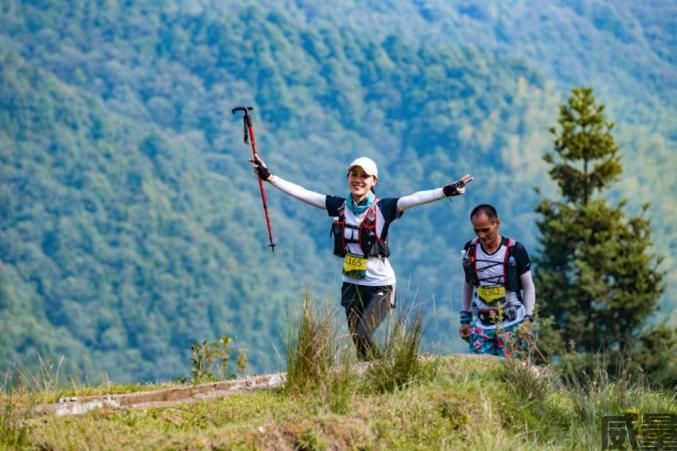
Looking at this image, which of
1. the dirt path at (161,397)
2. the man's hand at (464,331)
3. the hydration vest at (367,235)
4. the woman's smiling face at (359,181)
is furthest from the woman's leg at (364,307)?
the man's hand at (464,331)

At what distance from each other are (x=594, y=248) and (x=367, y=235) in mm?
28569

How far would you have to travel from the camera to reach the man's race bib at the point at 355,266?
1040 cm

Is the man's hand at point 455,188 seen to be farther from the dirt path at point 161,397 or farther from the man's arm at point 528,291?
the dirt path at point 161,397

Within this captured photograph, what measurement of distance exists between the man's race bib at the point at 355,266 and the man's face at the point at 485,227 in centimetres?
115

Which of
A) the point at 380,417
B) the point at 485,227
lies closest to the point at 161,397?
the point at 380,417

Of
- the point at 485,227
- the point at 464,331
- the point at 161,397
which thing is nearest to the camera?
the point at 161,397

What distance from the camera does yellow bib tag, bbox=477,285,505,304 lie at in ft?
36.9

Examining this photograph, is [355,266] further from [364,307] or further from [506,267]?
[506,267]

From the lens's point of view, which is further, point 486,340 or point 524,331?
point 486,340

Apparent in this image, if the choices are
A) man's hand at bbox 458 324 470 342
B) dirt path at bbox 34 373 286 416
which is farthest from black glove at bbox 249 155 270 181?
man's hand at bbox 458 324 470 342

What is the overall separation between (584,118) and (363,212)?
2909 cm

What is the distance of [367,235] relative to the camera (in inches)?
Result: 409

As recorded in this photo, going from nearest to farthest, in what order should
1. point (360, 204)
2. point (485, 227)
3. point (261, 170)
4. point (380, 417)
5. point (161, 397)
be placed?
1. point (380, 417)
2. point (161, 397)
3. point (360, 204)
4. point (261, 170)
5. point (485, 227)

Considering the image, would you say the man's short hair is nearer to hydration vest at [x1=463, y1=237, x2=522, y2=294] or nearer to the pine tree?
hydration vest at [x1=463, y1=237, x2=522, y2=294]
